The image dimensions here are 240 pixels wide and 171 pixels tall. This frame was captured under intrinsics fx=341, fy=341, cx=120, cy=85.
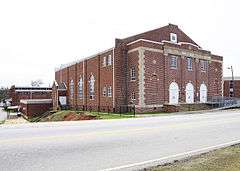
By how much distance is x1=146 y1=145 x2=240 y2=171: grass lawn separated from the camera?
25.0ft

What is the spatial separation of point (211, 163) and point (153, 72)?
3256 centimetres

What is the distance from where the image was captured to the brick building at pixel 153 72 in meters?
39.8

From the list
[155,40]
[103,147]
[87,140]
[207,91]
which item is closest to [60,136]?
[87,140]

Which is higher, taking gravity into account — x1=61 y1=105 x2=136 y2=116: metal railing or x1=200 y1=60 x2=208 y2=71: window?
x1=200 y1=60 x2=208 y2=71: window

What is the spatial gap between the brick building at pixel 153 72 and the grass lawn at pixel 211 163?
2918 cm

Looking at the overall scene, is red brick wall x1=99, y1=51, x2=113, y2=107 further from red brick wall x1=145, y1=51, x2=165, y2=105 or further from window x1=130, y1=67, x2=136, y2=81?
red brick wall x1=145, y1=51, x2=165, y2=105

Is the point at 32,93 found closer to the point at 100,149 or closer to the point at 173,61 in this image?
the point at 173,61

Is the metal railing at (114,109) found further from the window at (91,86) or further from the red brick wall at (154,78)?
the red brick wall at (154,78)

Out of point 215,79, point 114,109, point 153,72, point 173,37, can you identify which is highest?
point 173,37

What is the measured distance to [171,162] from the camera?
856 centimetres

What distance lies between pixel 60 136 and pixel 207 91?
3978 centimetres

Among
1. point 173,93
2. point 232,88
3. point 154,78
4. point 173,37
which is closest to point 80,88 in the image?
point 173,37

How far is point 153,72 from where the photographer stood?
133 feet

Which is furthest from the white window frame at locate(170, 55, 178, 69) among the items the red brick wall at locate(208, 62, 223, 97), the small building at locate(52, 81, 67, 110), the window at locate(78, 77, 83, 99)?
the small building at locate(52, 81, 67, 110)
